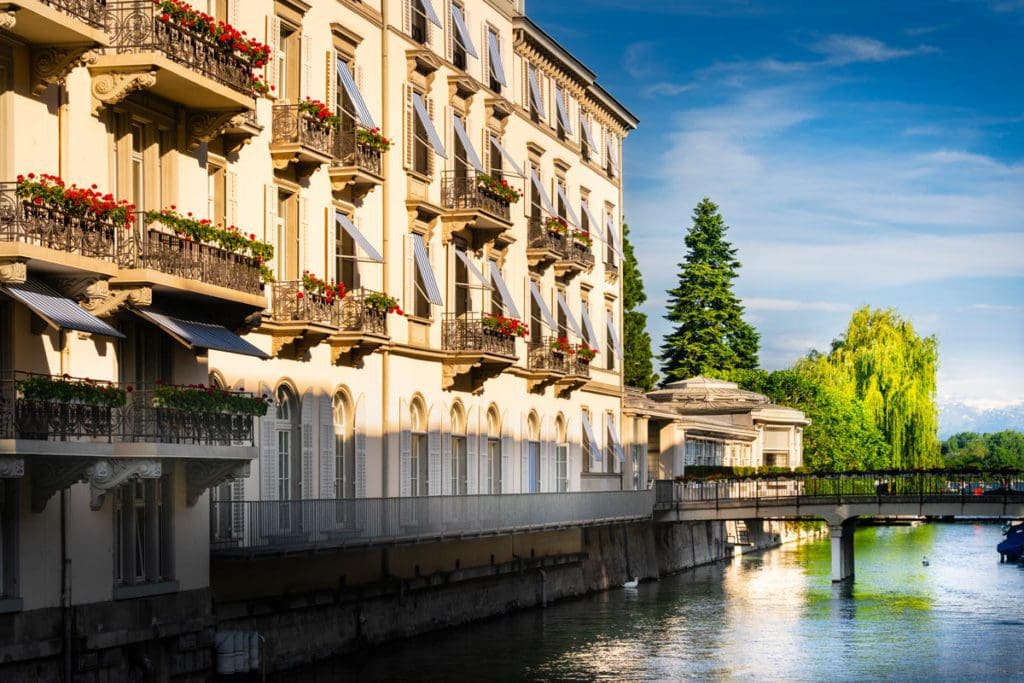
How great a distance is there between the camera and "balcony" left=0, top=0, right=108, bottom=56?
23250 mm

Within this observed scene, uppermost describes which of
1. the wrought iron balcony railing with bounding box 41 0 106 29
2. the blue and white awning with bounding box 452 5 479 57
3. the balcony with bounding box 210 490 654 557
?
the blue and white awning with bounding box 452 5 479 57

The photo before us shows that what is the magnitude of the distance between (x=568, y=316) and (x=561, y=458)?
450 cm

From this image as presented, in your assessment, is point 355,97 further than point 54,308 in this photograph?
Yes

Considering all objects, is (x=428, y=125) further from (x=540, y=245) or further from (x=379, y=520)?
(x=540, y=245)

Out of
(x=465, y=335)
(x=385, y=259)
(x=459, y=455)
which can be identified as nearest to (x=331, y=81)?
(x=385, y=259)

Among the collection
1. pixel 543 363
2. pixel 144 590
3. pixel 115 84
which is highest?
pixel 115 84

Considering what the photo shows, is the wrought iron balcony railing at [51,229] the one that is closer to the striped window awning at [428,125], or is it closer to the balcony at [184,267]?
the balcony at [184,267]

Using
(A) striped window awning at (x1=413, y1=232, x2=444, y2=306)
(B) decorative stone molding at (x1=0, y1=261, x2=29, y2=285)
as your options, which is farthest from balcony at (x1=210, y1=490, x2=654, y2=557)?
(B) decorative stone molding at (x1=0, y1=261, x2=29, y2=285)

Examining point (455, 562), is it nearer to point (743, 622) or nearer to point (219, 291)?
point (743, 622)

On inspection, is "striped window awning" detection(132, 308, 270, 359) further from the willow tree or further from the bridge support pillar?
the willow tree

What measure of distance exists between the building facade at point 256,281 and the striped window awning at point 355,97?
0.26 ft

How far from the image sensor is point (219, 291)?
28.0 meters

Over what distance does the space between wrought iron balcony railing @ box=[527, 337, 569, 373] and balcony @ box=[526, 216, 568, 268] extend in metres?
2.35

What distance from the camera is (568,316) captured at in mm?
54938
